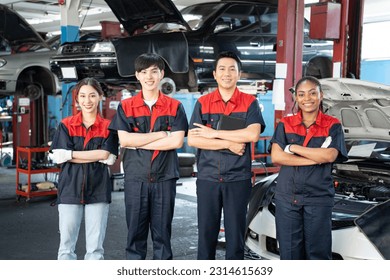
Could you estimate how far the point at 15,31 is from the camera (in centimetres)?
967

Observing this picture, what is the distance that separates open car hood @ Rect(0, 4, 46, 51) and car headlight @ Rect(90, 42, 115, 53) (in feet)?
9.95

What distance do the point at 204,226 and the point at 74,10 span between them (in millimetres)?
6221

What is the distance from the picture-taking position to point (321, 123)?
130 inches

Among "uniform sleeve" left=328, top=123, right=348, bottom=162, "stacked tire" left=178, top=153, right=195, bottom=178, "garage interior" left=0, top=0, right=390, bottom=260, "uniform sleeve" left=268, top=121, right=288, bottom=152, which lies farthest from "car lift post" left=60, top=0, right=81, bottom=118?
"uniform sleeve" left=328, top=123, right=348, bottom=162

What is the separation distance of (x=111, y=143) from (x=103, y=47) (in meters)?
3.65

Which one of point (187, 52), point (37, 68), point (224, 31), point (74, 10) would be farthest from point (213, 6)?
point (37, 68)

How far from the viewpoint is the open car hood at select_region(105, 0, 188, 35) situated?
6855 mm

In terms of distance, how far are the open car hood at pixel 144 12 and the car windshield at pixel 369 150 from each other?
3216 millimetres

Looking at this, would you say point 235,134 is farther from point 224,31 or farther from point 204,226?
point 224,31

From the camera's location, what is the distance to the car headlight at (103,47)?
6.89 meters

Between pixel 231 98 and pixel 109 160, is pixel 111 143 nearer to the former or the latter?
pixel 109 160

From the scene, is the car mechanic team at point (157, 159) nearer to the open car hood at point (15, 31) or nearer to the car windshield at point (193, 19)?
→ the car windshield at point (193, 19)

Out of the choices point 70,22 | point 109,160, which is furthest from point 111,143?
point 70,22

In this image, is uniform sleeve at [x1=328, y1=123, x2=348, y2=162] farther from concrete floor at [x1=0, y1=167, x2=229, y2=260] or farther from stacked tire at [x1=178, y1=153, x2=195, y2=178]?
stacked tire at [x1=178, y1=153, x2=195, y2=178]
